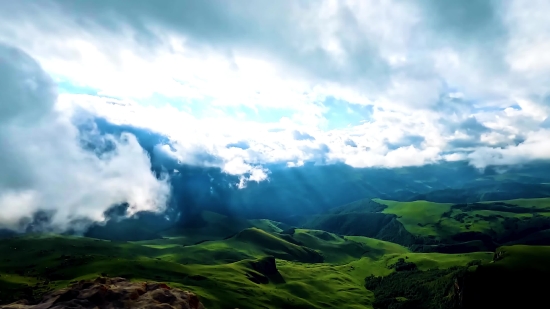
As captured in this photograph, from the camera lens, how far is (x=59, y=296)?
7194cm

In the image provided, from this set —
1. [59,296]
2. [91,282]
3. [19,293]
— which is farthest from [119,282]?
[19,293]

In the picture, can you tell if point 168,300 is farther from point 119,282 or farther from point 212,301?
point 212,301

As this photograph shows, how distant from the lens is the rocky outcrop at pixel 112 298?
6969cm

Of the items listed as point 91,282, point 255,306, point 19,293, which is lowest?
point 255,306

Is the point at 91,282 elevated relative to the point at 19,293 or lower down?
elevated

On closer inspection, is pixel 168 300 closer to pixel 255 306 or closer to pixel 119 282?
pixel 119 282

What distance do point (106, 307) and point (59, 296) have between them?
32.7 ft

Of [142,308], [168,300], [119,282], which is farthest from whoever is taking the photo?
[119,282]

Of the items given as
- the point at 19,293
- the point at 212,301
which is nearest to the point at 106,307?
the point at 212,301

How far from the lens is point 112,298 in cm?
7319

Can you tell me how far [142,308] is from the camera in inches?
2744

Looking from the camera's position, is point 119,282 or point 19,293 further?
point 19,293

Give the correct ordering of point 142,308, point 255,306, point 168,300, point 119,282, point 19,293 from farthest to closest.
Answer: point 255,306, point 19,293, point 119,282, point 168,300, point 142,308

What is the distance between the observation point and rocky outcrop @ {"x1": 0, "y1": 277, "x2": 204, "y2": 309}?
69688 millimetres
